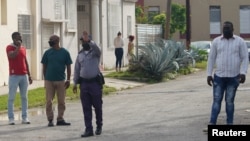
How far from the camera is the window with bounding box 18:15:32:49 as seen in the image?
25.1m

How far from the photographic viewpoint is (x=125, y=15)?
3588 centimetres

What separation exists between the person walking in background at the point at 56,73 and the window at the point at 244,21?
47.4m

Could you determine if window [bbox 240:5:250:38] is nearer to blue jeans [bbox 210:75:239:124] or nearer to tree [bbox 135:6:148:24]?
tree [bbox 135:6:148:24]

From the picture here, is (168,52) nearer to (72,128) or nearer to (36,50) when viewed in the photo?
(36,50)

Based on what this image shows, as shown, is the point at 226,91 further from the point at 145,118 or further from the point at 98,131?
the point at 145,118

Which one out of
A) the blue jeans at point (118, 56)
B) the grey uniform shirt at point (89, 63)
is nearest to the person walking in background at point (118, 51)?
the blue jeans at point (118, 56)

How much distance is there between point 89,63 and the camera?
13.4 m

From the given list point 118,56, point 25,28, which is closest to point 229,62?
point 25,28

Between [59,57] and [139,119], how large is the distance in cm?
210

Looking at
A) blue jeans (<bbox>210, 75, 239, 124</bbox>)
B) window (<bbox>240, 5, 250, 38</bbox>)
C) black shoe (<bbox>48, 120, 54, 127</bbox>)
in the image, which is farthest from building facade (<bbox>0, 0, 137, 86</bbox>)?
window (<bbox>240, 5, 250, 38</bbox>)

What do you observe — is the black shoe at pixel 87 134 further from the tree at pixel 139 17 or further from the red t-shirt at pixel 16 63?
the tree at pixel 139 17

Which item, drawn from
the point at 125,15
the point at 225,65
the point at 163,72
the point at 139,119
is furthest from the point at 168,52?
the point at 225,65

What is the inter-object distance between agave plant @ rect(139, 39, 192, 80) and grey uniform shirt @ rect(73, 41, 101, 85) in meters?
14.0

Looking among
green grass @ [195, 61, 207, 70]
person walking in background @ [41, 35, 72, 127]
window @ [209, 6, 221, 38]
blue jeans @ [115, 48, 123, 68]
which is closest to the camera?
person walking in background @ [41, 35, 72, 127]
